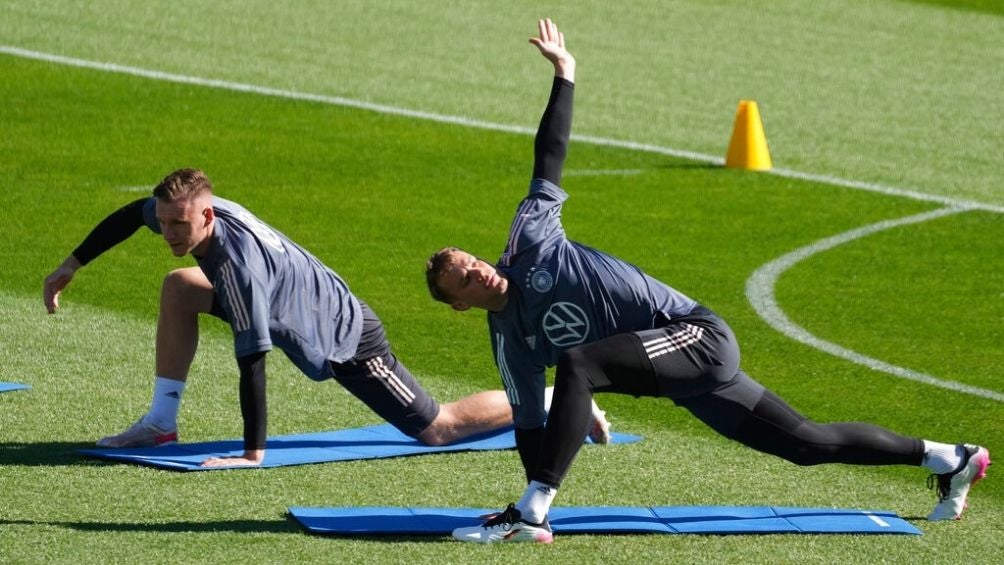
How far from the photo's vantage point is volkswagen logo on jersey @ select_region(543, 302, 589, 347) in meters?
7.49

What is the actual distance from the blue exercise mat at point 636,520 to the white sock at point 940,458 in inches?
10.9

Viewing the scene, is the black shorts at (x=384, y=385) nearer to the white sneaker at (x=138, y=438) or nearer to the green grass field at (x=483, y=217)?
the green grass field at (x=483, y=217)

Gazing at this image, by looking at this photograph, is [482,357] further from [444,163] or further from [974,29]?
[974,29]

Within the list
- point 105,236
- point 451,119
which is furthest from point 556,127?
point 451,119

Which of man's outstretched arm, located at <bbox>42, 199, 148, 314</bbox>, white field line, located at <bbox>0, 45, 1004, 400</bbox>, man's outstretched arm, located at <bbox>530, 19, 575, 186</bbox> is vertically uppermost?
man's outstretched arm, located at <bbox>530, 19, 575, 186</bbox>

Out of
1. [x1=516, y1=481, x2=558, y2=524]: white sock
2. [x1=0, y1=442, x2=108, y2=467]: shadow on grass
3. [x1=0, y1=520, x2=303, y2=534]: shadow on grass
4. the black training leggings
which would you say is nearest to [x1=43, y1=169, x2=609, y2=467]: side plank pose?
[x1=0, y1=442, x2=108, y2=467]: shadow on grass

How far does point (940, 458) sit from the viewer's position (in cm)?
790

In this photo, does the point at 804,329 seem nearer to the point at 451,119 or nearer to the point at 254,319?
the point at 254,319

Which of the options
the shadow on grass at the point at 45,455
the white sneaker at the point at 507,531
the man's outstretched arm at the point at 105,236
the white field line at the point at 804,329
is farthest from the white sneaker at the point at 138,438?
the white field line at the point at 804,329

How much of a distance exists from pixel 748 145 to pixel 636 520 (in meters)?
9.81

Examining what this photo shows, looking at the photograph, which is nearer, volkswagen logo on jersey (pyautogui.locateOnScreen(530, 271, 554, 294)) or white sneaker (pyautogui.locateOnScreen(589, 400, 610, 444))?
volkswagen logo on jersey (pyautogui.locateOnScreen(530, 271, 554, 294))

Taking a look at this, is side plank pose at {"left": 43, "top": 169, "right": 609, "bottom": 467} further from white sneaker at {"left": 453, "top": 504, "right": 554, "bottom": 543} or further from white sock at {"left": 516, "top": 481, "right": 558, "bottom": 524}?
white sock at {"left": 516, "top": 481, "right": 558, "bottom": 524}

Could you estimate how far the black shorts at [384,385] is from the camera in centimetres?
888

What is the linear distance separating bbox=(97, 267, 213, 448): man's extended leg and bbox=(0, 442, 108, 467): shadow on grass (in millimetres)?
174
